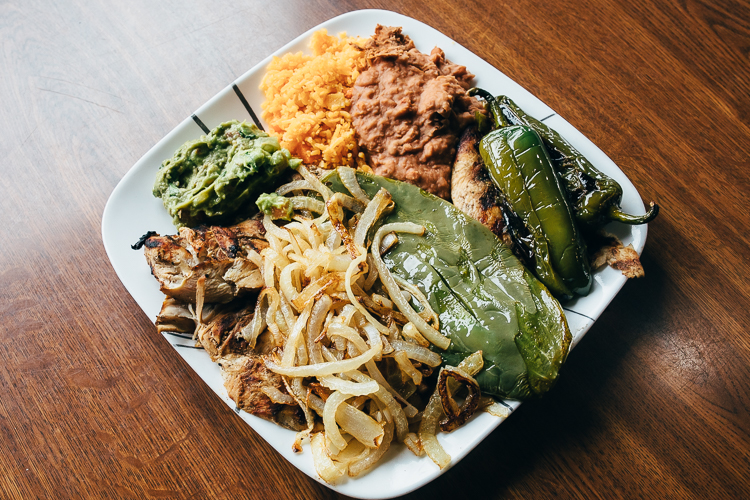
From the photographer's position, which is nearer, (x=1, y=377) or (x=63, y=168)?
(x=1, y=377)

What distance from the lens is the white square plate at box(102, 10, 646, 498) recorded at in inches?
77.4

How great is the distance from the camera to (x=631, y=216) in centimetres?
221

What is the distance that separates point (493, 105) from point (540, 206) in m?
0.65

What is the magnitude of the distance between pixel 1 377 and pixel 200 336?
1.39m

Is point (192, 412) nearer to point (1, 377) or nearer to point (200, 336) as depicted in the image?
point (200, 336)

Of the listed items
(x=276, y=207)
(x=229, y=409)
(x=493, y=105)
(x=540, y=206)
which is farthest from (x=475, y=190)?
(x=229, y=409)

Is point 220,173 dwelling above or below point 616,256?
below

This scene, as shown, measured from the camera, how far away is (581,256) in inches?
87.8

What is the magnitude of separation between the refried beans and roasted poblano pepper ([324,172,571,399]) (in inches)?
6.4

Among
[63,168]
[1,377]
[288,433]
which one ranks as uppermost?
[288,433]

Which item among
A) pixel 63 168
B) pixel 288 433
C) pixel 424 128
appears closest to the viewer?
pixel 288 433

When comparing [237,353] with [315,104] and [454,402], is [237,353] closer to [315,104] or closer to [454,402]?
[454,402]

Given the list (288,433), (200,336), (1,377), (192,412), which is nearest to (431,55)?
(200,336)

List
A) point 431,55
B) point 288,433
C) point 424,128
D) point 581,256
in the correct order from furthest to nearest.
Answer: point 431,55 → point 424,128 → point 581,256 → point 288,433
